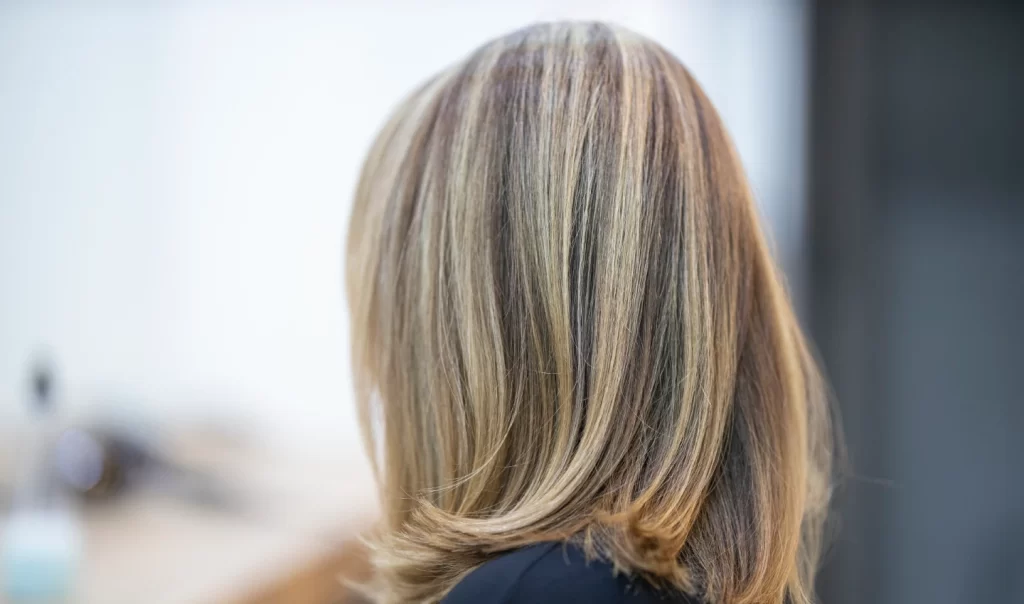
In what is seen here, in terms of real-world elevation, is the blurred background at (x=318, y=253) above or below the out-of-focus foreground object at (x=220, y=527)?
above

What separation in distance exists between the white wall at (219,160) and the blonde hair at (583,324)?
2.62ft

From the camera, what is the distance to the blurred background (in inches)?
45.4

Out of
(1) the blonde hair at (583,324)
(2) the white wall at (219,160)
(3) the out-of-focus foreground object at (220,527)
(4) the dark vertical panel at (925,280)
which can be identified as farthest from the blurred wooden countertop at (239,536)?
(4) the dark vertical panel at (925,280)

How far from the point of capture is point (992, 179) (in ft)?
3.77

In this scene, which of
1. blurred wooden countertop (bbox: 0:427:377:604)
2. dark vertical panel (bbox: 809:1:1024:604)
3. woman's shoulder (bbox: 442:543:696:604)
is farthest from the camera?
dark vertical panel (bbox: 809:1:1024:604)

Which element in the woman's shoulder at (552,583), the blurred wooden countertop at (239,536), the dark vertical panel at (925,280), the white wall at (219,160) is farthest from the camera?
the white wall at (219,160)

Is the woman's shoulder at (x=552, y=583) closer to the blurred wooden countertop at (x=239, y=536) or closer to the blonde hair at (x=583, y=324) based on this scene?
the blonde hair at (x=583, y=324)

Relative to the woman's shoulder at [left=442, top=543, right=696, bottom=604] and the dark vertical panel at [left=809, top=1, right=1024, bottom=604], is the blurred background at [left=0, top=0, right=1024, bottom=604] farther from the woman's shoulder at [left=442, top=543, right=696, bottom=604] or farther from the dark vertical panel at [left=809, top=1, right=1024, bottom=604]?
the woman's shoulder at [left=442, top=543, right=696, bottom=604]

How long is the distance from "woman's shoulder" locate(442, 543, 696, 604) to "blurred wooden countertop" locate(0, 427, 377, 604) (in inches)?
23.6

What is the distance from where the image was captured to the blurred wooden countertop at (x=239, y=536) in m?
0.94

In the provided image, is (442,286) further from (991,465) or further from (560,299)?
(991,465)

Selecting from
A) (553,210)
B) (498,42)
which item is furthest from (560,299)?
(498,42)

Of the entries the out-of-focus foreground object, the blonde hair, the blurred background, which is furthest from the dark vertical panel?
the out-of-focus foreground object

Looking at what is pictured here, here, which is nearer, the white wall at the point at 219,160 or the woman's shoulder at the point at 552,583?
the woman's shoulder at the point at 552,583
